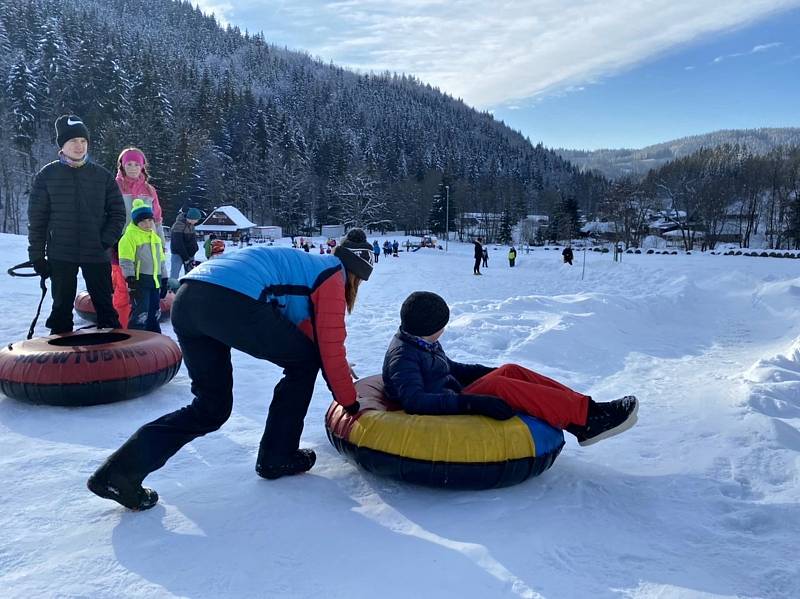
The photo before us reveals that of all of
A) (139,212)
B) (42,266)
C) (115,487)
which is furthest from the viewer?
(139,212)

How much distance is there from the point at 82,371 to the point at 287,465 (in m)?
2.04

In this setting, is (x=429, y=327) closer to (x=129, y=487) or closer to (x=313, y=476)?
(x=313, y=476)

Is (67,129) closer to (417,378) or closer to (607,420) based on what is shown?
(417,378)

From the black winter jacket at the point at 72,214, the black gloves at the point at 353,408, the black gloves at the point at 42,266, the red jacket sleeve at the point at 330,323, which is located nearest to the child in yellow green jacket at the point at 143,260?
the black winter jacket at the point at 72,214

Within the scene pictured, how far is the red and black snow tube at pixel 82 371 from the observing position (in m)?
3.97

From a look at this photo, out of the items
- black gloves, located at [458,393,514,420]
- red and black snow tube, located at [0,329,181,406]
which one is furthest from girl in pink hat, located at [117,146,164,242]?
black gloves, located at [458,393,514,420]

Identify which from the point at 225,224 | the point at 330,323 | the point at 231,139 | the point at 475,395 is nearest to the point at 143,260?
the point at 330,323

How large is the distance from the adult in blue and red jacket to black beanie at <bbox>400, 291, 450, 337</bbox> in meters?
0.37

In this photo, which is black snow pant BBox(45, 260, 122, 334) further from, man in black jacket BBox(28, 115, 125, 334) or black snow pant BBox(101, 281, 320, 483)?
black snow pant BBox(101, 281, 320, 483)

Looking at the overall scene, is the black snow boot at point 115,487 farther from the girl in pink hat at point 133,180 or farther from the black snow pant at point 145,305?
the girl in pink hat at point 133,180

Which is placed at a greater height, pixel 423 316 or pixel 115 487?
Result: pixel 423 316

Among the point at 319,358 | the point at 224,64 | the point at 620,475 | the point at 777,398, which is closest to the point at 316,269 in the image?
the point at 319,358

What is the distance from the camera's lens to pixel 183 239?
8.52m

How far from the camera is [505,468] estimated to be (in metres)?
2.83
